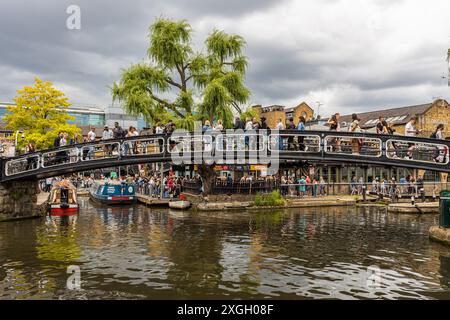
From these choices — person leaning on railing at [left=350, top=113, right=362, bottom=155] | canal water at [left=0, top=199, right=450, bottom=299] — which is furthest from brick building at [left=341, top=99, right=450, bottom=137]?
person leaning on railing at [left=350, top=113, right=362, bottom=155]

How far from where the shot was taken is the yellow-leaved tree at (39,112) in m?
36.8

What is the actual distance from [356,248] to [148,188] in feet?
81.3

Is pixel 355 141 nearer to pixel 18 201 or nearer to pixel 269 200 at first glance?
pixel 269 200

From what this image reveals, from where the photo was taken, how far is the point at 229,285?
10.2 meters

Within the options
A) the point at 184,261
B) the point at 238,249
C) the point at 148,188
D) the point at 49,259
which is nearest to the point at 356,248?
the point at 238,249

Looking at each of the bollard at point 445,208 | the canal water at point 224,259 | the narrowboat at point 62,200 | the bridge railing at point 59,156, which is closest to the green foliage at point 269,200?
the canal water at point 224,259

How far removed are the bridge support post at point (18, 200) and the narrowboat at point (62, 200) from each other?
1.63 meters

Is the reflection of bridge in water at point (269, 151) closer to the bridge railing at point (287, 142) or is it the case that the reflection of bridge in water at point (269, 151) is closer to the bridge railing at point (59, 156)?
the bridge railing at point (287, 142)

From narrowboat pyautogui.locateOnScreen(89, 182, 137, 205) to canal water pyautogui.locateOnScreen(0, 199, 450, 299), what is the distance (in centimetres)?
1008

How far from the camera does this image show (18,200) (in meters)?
21.7

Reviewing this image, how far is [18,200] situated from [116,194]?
10887 millimetres

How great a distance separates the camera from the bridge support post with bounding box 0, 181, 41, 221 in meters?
20.8

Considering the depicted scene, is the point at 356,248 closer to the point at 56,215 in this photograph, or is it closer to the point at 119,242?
the point at 119,242

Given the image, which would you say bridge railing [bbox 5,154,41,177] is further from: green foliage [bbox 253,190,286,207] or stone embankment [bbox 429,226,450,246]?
stone embankment [bbox 429,226,450,246]
